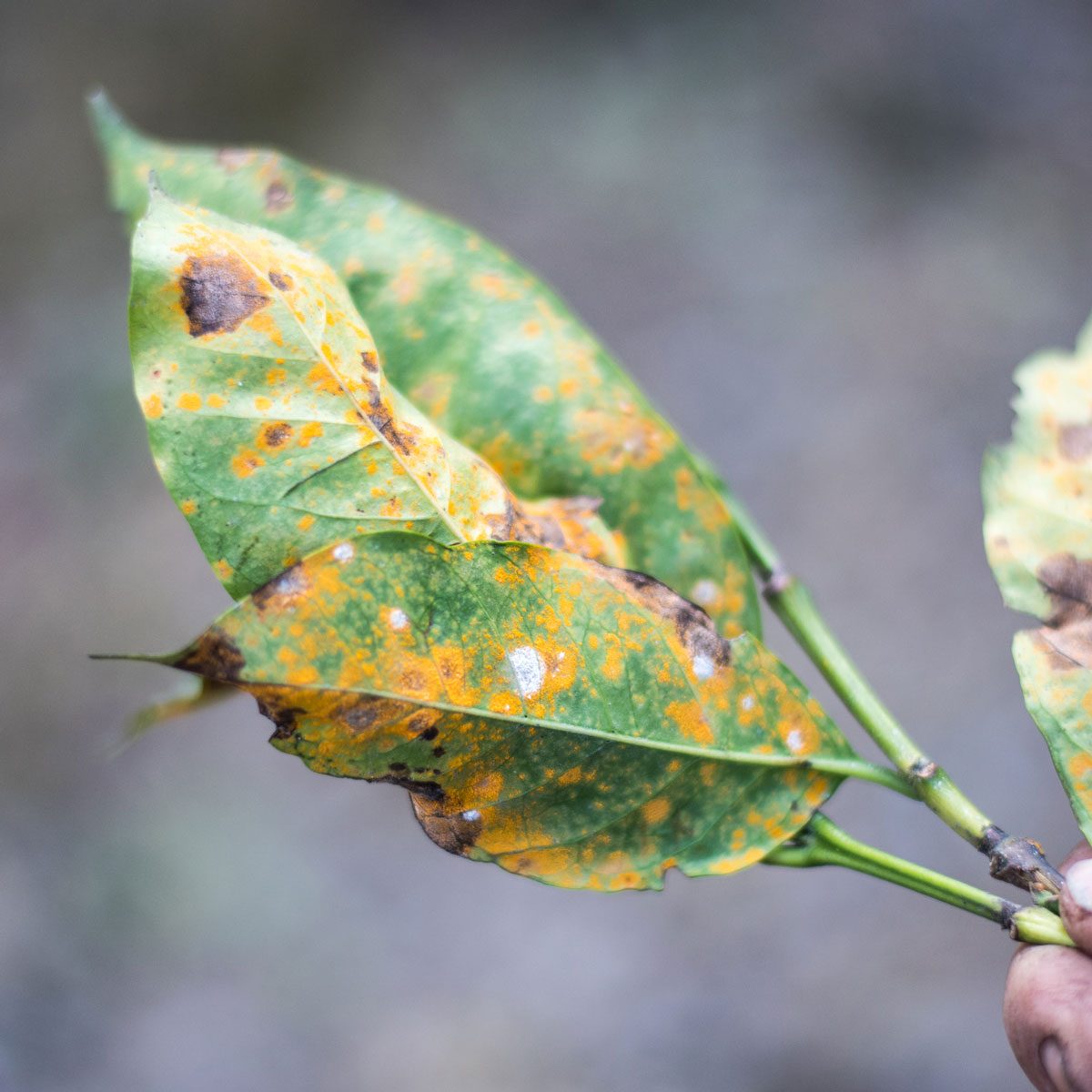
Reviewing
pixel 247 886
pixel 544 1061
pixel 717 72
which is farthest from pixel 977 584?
pixel 247 886

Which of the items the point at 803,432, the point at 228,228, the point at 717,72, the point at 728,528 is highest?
the point at 717,72

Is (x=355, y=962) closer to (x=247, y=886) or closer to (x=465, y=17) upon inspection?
(x=247, y=886)

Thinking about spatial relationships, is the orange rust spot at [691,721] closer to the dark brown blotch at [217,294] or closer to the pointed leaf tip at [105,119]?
the dark brown blotch at [217,294]

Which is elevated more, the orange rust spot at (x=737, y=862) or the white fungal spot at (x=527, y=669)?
the white fungal spot at (x=527, y=669)

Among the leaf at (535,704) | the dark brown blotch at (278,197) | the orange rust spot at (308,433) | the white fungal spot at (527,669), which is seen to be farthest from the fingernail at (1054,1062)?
the dark brown blotch at (278,197)

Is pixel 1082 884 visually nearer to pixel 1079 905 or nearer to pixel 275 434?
pixel 1079 905

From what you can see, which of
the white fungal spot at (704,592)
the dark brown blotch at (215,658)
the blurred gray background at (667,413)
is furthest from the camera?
the blurred gray background at (667,413)

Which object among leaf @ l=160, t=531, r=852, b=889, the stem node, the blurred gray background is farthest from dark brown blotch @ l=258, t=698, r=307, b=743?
the blurred gray background

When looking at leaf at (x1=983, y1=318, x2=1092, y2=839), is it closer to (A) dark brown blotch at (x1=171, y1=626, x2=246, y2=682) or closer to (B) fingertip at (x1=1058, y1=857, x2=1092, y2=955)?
(B) fingertip at (x1=1058, y1=857, x2=1092, y2=955)
